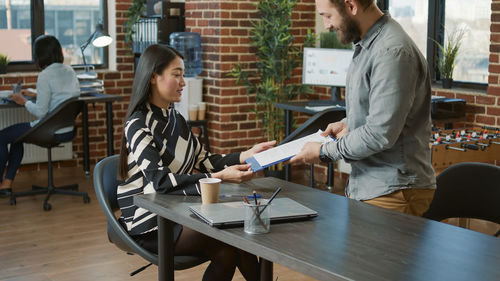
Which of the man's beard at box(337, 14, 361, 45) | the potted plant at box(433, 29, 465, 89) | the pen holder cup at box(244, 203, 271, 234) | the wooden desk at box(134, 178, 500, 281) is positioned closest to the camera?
the wooden desk at box(134, 178, 500, 281)

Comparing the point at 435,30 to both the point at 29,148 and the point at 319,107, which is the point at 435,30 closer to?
the point at 319,107

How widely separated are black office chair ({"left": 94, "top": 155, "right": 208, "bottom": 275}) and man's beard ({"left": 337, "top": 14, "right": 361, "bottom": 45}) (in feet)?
3.18

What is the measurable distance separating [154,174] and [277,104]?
10.5 feet

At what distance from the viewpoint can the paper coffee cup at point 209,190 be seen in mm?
2240

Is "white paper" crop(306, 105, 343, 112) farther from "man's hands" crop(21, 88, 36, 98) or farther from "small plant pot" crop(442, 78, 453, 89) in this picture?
"man's hands" crop(21, 88, 36, 98)

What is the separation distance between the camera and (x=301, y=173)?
6.46 m

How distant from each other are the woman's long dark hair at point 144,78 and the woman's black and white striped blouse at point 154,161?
0.09ft

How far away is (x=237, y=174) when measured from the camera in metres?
2.50

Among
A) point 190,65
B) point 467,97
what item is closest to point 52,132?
point 190,65

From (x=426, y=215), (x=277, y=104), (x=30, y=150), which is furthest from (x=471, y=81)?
(x=30, y=150)

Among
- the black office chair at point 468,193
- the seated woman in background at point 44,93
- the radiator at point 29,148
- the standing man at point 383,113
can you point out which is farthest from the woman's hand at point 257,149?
the radiator at point 29,148

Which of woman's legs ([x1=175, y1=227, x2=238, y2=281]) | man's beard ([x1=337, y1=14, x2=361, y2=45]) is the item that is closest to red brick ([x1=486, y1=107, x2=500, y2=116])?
man's beard ([x1=337, y1=14, x2=361, y2=45])

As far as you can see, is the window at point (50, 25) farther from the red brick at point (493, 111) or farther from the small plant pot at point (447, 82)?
the red brick at point (493, 111)

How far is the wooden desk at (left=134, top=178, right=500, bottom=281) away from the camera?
1663mm
